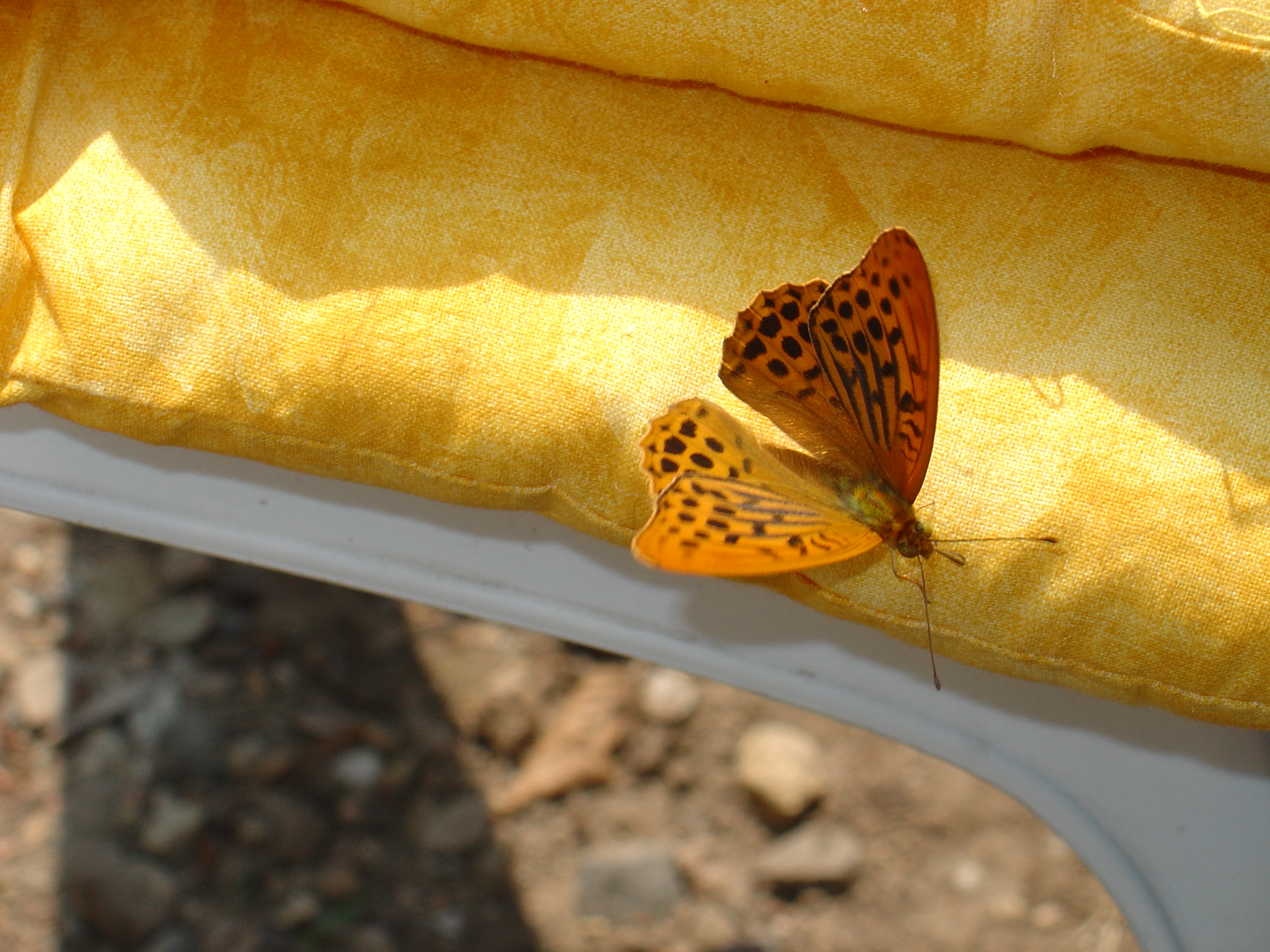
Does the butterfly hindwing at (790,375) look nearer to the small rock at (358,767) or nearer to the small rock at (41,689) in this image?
the small rock at (358,767)

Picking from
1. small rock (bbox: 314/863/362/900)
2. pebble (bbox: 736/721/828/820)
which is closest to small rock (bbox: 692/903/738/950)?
pebble (bbox: 736/721/828/820)

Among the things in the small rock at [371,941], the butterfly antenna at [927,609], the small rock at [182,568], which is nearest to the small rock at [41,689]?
the small rock at [182,568]

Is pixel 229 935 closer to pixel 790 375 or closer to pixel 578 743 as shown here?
pixel 578 743

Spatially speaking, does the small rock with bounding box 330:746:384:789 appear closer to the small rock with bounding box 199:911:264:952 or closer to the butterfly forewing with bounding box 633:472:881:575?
the small rock with bounding box 199:911:264:952

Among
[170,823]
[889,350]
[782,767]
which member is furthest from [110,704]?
[889,350]

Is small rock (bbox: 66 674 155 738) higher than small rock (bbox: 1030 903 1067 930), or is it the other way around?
small rock (bbox: 1030 903 1067 930)

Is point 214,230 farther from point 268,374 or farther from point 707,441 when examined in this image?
point 707,441
